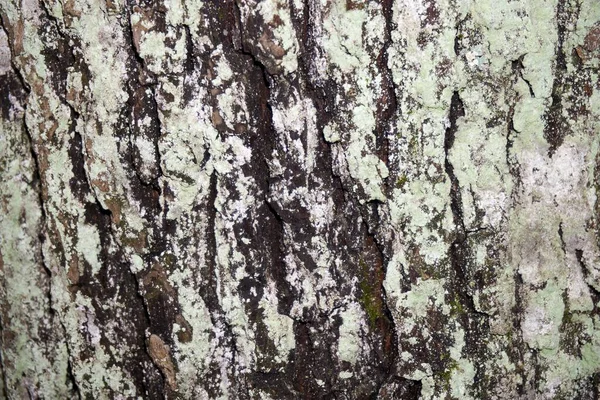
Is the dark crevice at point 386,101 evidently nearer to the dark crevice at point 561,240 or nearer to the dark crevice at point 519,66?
the dark crevice at point 519,66

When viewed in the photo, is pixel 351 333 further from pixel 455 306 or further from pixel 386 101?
pixel 386 101

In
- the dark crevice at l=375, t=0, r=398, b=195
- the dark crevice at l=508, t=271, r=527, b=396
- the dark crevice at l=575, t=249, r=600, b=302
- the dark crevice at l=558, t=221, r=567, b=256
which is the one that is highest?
the dark crevice at l=375, t=0, r=398, b=195

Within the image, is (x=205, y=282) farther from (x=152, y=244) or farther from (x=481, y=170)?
(x=481, y=170)

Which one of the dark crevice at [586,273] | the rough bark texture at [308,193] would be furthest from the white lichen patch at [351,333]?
the dark crevice at [586,273]

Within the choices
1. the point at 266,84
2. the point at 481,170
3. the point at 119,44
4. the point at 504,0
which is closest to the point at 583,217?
the point at 481,170

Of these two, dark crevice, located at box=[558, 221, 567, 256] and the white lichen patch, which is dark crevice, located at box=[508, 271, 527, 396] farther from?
the white lichen patch

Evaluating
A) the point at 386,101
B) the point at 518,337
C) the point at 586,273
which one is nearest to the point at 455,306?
the point at 518,337

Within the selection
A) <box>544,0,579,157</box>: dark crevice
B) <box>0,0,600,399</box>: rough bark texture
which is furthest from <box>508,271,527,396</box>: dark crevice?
<box>544,0,579,157</box>: dark crevice

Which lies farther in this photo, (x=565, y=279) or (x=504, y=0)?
(x=565, y=279)
